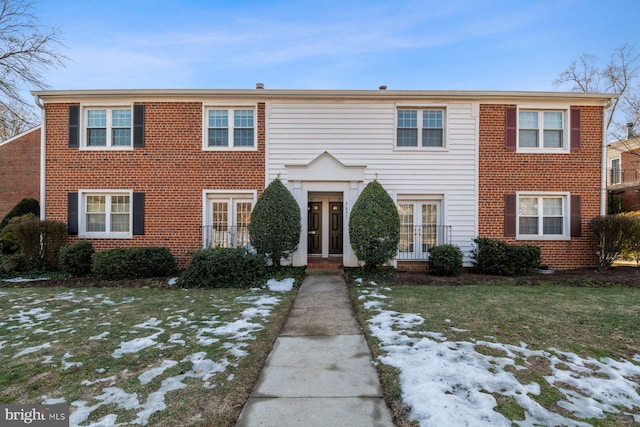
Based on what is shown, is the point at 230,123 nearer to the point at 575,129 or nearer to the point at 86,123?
the point at 86,123

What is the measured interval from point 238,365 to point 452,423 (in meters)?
2.15

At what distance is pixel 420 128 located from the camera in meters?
9.80

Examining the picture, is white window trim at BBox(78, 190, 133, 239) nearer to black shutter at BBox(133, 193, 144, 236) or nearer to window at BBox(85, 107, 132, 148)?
black shutter at BBox(133, 193, 144, 236)

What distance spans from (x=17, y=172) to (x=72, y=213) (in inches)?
443

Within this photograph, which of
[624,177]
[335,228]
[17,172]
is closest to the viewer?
[335,228]

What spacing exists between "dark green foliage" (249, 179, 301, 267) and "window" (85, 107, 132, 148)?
4.95 metres

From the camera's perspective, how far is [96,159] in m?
9.63

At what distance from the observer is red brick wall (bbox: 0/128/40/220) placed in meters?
16.6

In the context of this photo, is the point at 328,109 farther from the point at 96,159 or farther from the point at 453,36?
the point at 96,159

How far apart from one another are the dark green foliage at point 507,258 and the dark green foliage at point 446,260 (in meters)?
0.89

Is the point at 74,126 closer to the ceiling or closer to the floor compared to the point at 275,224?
closer to the ceiling

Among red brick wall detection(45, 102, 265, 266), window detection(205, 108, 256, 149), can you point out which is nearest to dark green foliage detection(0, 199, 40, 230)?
red brick wall detection(45, 102, 265, 266)

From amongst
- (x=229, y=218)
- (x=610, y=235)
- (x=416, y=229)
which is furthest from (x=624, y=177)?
(x=229, y=218)

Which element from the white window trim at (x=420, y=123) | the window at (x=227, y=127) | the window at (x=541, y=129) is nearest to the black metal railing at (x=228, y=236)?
the window at (x=227, y=127)
